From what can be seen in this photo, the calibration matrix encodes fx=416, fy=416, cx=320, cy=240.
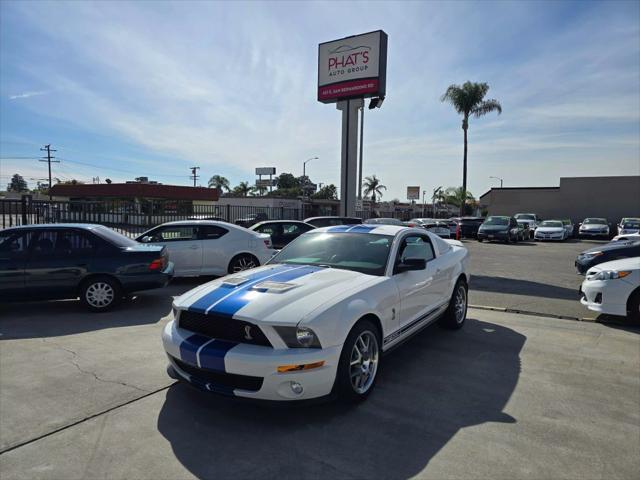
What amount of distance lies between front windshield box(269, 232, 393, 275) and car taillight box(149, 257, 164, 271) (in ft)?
10.5

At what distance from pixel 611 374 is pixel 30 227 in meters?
8.40

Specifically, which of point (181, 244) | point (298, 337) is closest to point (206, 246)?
point (181, 244)

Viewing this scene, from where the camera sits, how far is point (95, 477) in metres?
2.66

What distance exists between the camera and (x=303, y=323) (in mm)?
3207

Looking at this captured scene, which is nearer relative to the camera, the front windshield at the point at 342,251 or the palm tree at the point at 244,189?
the front windshield at the point at 342,251

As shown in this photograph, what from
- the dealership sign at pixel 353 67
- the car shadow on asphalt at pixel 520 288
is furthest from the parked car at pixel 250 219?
the car shadow on asphalt at pixel 520 288

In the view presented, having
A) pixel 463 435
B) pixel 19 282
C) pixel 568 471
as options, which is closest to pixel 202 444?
pixel 463 435

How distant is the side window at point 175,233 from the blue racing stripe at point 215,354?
21.6ft

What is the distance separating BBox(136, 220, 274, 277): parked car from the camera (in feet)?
30.8

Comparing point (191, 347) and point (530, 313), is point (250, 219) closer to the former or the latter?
point (530, 313)

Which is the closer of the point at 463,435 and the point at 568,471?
the point at 568,471

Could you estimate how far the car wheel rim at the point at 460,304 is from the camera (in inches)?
239

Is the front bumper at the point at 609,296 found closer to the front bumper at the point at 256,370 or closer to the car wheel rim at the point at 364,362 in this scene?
the car wheel rim at the point at 364,362

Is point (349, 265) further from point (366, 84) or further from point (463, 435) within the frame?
point (366, 84)
